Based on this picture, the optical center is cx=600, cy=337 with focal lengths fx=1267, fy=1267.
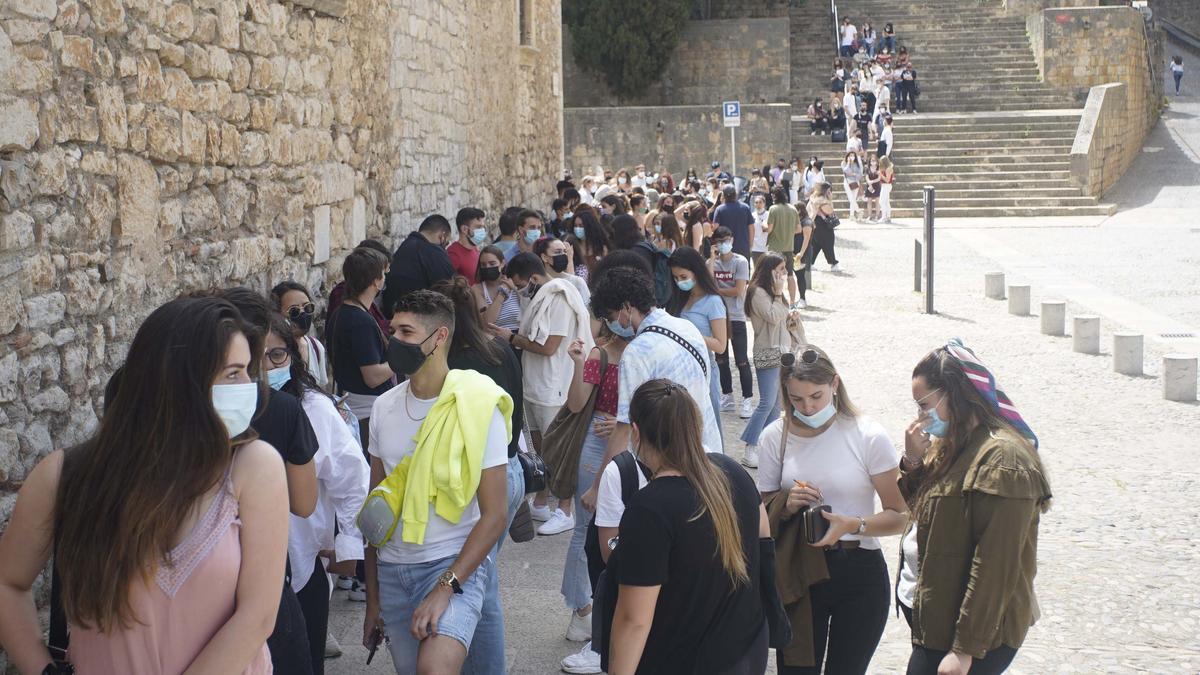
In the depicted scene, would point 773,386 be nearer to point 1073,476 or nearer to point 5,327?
point 1073,476

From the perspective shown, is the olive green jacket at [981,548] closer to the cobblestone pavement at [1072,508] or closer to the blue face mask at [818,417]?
the blue face mask at [818,417]

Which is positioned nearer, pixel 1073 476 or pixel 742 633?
pixel 742 633

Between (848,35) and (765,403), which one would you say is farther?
(848,35)

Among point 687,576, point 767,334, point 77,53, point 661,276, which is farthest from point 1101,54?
point 687,576

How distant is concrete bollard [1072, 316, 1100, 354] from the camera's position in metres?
12.4

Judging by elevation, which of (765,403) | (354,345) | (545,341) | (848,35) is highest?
(848,35)

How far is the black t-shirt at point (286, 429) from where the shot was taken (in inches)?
144

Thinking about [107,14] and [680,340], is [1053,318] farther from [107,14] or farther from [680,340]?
[107,14]

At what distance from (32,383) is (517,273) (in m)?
3.26

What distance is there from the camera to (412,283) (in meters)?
7.99

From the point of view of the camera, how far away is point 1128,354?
446 inches

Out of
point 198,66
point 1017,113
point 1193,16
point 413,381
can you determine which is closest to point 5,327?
point 413,381

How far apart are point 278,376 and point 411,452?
2.26ft

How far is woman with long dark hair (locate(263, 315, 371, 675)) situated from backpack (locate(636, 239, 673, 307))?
492 cm
